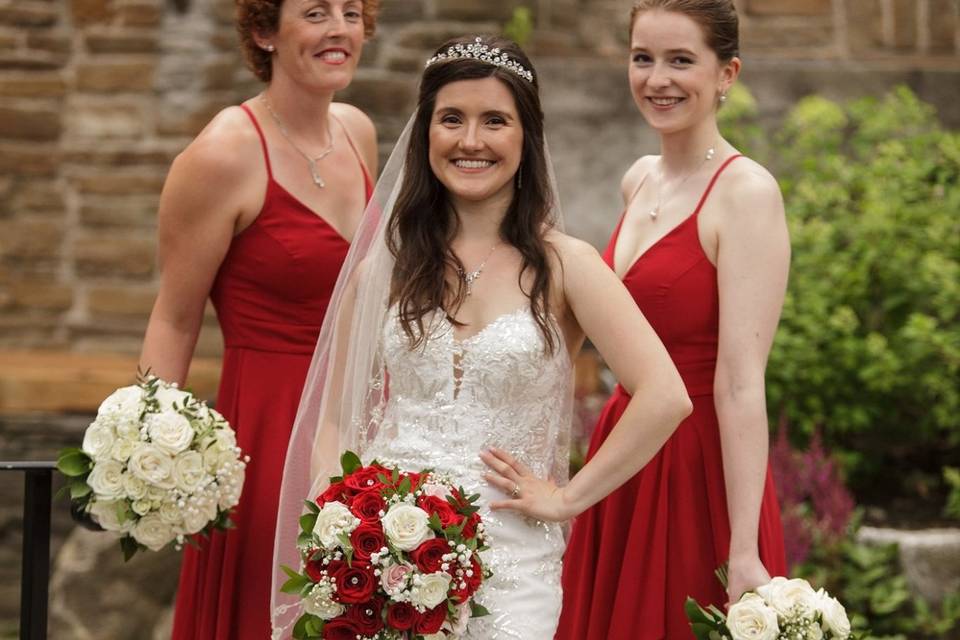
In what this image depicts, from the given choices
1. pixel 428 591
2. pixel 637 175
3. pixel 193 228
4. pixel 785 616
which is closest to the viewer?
pixel 428 591

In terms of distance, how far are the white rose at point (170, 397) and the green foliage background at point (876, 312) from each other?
332cm

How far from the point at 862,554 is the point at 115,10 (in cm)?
474

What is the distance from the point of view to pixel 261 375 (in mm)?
4070

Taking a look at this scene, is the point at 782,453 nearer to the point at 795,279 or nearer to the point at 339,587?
the point at 795,279

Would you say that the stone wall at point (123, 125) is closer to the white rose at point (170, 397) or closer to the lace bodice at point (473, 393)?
the white rose at point (170, 397)

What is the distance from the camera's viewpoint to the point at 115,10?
7.64m

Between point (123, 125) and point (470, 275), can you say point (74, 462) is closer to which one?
point (470, 275)

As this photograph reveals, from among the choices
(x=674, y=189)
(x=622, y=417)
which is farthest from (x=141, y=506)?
(x=674, y=189)

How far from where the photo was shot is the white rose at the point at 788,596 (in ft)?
10.3

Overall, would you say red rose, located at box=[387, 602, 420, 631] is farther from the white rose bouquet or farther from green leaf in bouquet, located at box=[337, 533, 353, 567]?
the white rose bouquet

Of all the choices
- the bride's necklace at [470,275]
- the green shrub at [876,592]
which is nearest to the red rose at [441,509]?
the bride's necklace at [470,275]

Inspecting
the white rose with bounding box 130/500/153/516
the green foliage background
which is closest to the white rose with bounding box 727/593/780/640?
the white rose with bounding box 130/500/153/516

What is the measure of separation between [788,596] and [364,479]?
3.22ft

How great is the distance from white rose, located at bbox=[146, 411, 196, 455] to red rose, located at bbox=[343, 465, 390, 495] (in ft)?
1.91
